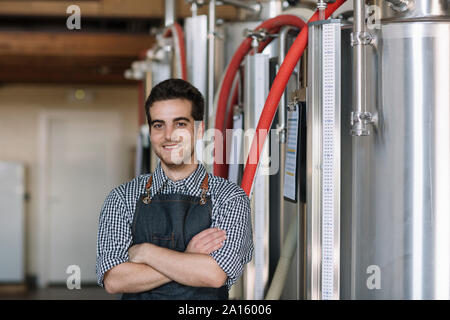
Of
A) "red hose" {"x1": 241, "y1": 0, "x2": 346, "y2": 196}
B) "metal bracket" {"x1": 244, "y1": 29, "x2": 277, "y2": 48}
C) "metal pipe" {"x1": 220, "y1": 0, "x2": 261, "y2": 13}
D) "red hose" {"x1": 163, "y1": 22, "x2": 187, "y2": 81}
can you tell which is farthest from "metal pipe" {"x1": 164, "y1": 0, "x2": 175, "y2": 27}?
"red hose" {"x1": 241, "y1": 0, "x2": 346, "y2": 196}

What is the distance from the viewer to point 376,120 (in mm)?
1779

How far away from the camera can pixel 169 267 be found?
150cm

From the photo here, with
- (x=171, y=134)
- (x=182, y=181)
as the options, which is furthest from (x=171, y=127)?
(x=182, y=181)

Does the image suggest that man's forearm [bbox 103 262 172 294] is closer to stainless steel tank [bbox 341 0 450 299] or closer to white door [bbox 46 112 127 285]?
stainless steel tank [bbox 341 0 450 299]

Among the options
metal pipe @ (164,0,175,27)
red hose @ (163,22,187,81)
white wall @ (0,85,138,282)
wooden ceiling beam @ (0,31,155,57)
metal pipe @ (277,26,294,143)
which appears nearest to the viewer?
metal pipe @ (277,26,294,143)

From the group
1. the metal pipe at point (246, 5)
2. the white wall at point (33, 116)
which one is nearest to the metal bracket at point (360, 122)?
the metal pipe at point (246, 5)

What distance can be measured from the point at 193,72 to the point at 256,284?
0.90 metres

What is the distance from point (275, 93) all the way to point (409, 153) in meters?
0.41

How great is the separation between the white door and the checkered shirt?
6.01 m

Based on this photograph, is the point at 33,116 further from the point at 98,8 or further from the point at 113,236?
the point at 113,236

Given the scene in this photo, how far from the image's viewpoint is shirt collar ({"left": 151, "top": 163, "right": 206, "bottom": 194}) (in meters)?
1.60

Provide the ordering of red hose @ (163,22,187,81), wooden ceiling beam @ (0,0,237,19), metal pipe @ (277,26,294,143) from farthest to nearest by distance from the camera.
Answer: wooden ceiling beam @ (0,0,237,19)
red hose @ (163,22,187,81)
metal pipe @ (277,26,294,143)
